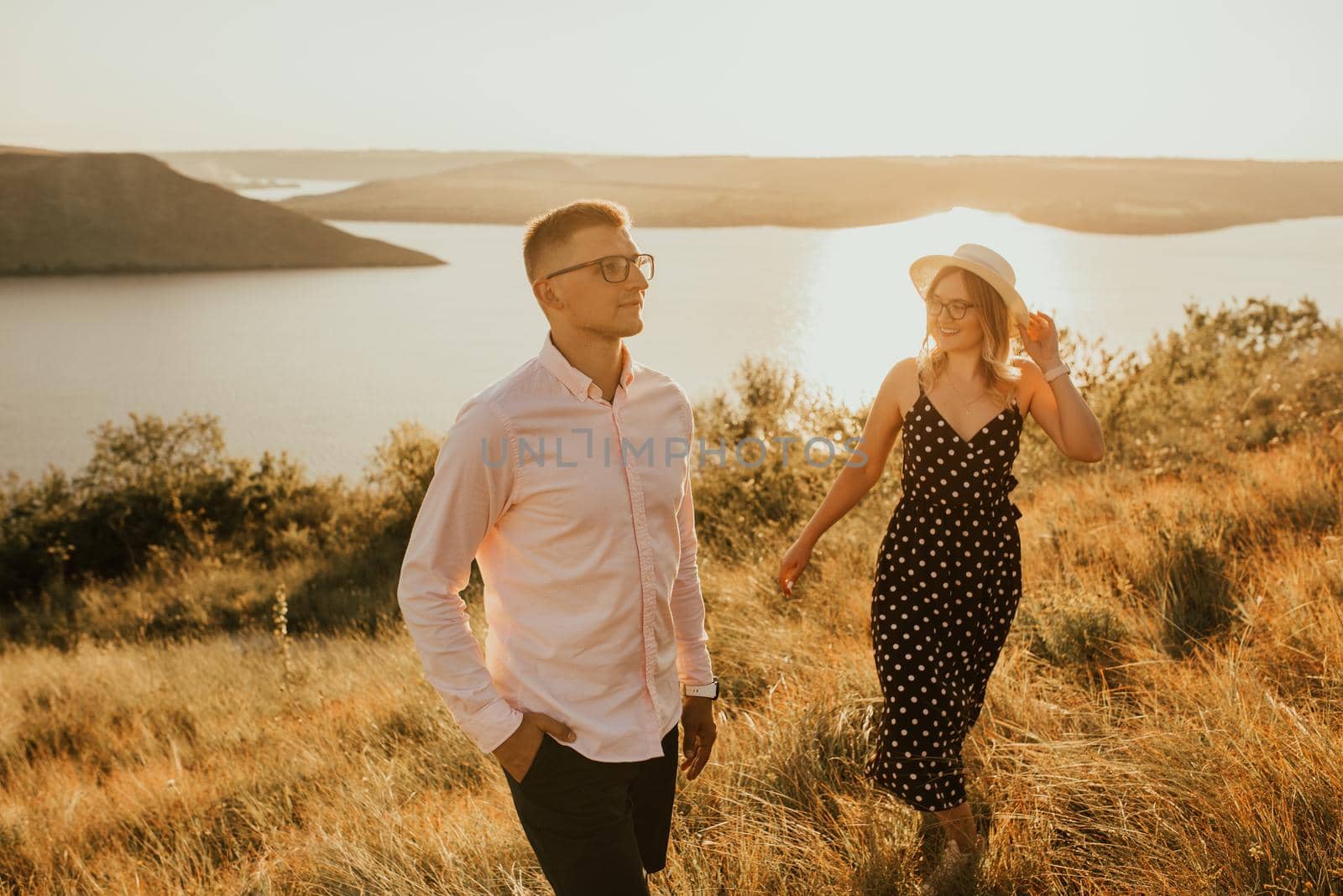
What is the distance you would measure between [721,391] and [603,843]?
684 inches

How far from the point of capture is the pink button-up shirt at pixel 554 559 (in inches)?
72.2

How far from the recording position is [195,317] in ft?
236

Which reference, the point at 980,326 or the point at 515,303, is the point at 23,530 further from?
the point at 515,303

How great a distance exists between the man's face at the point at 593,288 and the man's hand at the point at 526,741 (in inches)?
34.0

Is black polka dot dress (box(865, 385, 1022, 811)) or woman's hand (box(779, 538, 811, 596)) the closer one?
black polka dot dress (box(865, 385, 1022, 811))

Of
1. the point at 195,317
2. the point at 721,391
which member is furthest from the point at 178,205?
the point at 721,391

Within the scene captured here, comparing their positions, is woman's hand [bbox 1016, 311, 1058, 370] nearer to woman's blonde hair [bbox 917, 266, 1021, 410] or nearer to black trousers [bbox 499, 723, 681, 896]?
woman's blonde hair [bbox 917, 266, 1021, 410]

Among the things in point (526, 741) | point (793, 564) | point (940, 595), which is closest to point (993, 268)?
point (940, 595)

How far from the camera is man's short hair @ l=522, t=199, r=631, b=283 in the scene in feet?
6.50

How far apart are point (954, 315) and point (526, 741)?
5.74 ft

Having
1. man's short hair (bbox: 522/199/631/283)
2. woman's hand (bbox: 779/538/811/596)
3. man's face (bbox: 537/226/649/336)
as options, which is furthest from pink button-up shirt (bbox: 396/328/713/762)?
woman's hand (bbox: 779/538/811/596)

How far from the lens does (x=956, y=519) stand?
269 cm

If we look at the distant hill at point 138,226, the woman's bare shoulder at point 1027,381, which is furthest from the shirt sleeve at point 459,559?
the distant hill at point 138,226

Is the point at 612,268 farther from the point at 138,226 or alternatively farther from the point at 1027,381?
the point at 138,226
